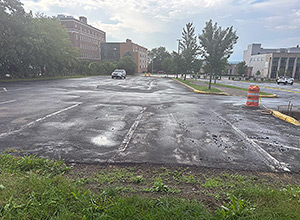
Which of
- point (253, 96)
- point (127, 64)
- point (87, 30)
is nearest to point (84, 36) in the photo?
point (87, 30)

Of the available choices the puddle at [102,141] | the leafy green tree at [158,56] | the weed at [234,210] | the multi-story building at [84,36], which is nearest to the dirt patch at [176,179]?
the weed at [234,210]

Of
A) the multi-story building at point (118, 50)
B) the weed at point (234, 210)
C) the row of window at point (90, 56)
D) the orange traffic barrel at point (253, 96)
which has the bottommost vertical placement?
the weed at point (234, 210)

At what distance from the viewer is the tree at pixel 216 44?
1880 centimetres

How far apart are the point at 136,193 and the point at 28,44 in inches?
1045

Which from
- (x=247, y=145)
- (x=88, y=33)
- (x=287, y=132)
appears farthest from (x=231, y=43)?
(x=88, y=33)

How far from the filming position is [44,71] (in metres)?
31.7

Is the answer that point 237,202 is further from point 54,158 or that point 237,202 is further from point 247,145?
point 54,158

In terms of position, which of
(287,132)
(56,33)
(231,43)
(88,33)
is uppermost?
(88,33)

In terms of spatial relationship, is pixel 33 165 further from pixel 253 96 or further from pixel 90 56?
pixel 90 56

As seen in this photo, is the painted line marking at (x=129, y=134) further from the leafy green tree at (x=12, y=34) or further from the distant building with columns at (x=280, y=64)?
the distant building with columns at (x=280, y=64)

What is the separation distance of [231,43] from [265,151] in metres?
17.1

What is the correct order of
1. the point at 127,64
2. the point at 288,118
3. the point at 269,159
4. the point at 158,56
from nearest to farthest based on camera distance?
the point at 269,159
the point at 288,118
the point at 127,64
the point at 158,56

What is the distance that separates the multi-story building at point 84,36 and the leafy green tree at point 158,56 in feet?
101

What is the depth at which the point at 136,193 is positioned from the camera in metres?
2.93
